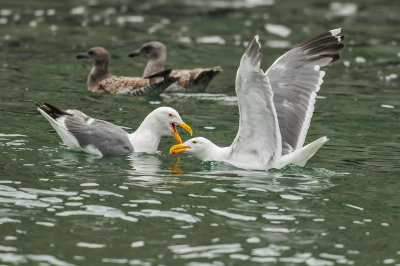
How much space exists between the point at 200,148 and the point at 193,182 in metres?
1.01

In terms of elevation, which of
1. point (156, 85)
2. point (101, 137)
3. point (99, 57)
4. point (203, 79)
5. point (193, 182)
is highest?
point (99, 57)

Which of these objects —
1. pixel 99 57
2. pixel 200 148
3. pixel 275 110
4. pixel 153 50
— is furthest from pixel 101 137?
pixel 153 50

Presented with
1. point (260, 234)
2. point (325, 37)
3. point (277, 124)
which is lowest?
point (260, 234)

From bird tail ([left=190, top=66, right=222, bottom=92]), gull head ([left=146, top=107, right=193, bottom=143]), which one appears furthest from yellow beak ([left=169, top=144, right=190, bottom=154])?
bird tail ([left=190, top=66, right=222, bottom=92])

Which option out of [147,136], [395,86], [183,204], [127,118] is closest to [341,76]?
[395,86]

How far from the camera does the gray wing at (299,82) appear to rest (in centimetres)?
1167

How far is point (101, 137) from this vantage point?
1196cm

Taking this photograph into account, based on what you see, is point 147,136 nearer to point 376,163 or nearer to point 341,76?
point 376,163

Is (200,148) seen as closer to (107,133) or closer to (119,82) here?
(107,133)

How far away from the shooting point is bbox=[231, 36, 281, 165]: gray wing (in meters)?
9.84

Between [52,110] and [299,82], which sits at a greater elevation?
[299,82]

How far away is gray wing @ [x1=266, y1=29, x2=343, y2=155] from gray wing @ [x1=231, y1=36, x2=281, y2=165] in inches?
20.8

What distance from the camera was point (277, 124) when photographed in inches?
420

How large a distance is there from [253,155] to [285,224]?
2.41 m
